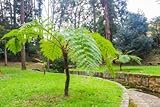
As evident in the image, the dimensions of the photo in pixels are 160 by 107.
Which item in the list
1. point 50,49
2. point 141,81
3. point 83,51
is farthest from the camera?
point 141,81

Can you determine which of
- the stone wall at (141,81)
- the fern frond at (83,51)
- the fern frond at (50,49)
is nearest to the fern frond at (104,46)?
the fern frond at (83,51)

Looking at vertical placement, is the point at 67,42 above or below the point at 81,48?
above

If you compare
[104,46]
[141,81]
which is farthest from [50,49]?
[141,81]

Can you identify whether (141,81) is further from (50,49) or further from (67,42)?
(67,42)

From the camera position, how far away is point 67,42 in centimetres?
502

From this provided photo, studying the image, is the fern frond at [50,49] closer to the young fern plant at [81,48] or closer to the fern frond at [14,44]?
the fern frond at [14,44]

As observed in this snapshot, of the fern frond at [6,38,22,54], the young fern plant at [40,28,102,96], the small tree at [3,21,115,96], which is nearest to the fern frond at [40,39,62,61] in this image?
the small tree at [3,21,115,96]

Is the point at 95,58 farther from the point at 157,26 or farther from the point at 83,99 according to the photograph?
the point at 157,26

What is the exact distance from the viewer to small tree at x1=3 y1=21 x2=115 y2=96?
4.00 metres

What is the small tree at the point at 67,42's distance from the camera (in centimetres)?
400

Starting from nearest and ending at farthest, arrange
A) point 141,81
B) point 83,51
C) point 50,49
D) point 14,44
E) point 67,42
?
point 83,51, point 67,42, point 14,44, point 50,49, point 141,81

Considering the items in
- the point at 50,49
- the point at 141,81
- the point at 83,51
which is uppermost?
the point at 50,49

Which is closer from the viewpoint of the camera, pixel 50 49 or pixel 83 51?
pixel 83 51

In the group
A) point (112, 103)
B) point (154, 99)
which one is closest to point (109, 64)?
point (112, 103)
